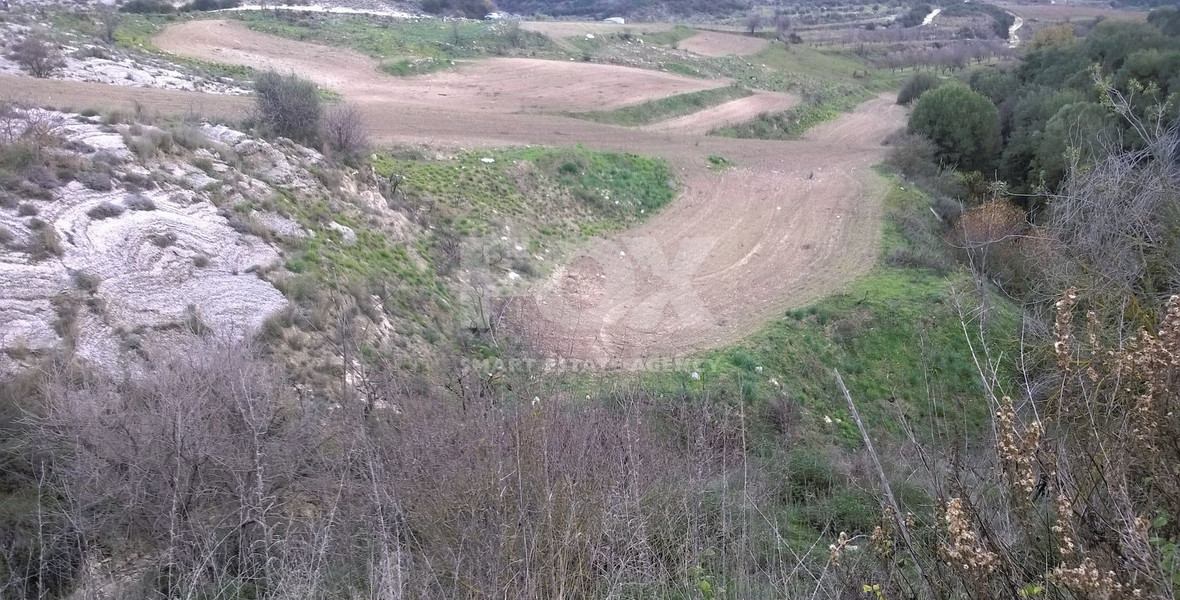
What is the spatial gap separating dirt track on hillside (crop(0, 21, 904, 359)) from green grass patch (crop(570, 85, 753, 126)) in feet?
2.81

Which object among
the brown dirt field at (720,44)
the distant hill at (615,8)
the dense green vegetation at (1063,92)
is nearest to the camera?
the dense green vegetation at (1063,92)

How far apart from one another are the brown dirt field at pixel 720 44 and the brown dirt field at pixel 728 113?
10.3 meters

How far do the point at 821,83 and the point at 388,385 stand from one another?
40.0 metres

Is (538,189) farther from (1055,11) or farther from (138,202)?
(1055,11)

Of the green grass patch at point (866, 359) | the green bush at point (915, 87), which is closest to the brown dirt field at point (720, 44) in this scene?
the green bush at point (915, 87)

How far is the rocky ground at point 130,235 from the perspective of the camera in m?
8.66

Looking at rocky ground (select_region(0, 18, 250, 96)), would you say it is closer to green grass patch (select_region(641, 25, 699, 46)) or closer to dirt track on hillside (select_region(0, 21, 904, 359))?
dirt track on hillside (select_region(0, 21, 904, 359))

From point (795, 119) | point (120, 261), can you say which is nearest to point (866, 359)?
point (120, 261)


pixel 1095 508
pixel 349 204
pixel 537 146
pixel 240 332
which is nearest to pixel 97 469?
pixel 240 332

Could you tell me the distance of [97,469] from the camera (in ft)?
17.8

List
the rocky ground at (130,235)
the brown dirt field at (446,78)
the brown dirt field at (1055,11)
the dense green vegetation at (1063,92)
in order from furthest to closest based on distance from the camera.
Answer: the brown dirt field at (1055,11) → the brown dirt field at (446,78) → the dense green vegetation at (1063,92) → the rocky ground at (130,235)

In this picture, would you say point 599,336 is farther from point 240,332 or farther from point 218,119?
point 218,119

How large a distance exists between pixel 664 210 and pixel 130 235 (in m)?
12.9

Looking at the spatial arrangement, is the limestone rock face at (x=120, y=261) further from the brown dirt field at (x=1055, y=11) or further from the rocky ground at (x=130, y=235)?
the brown dirt field at (x=1055, y=11)
